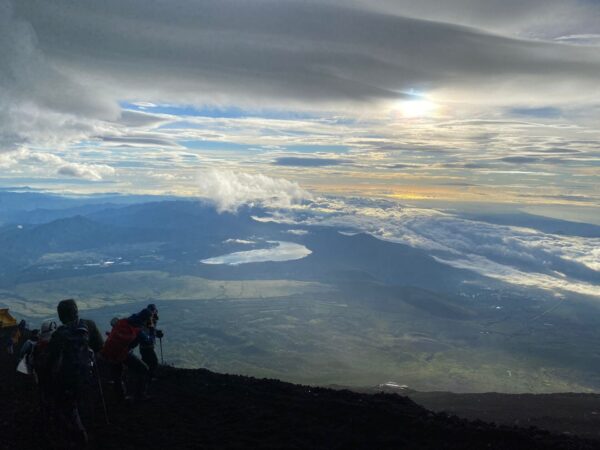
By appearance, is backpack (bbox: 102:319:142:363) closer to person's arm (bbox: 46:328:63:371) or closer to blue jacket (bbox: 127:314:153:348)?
blue jacket (bbox: 127:314:153:348)

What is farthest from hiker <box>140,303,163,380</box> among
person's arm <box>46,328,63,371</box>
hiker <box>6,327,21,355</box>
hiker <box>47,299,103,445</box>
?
hiker <box>6,327,21,355</box>

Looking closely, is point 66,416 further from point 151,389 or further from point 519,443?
point 519,443

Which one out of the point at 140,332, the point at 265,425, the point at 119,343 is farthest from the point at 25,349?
the point at 265,425

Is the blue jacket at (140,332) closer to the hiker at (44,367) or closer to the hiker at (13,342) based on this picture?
the hiker at (44,367)

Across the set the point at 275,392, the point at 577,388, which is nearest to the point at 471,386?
the point at 577,388

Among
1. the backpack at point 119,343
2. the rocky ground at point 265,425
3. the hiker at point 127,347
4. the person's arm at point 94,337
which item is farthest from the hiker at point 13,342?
the person's arm at point 94,337
